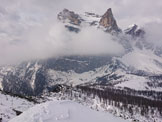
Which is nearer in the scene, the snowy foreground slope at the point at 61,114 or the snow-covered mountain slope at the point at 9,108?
the snowy foreground slope at the point at 61,114

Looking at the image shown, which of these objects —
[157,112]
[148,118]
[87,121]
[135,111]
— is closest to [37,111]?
[87,121]

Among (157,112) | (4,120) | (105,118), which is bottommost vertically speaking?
(157,112)

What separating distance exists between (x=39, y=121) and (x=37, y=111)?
1.57m

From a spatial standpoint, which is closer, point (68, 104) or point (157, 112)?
point (68, 104)

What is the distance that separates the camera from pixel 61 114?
1467 cm

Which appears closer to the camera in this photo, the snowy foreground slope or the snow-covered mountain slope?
the snowy foreground slope

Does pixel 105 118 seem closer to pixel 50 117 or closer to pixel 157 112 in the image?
pixel 50 117

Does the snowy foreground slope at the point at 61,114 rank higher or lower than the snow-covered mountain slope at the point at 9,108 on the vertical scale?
higher

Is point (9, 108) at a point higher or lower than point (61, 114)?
lower

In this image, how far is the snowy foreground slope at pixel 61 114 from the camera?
13945 millimetres

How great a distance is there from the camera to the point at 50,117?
13984 millimetres

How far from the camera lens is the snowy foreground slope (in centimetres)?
1395

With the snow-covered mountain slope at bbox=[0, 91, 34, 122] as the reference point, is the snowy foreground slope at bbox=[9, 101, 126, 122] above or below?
above

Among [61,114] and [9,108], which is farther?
[9,108]
